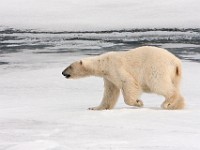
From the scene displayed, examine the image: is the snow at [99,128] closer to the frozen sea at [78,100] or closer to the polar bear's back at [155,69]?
the frozen sea at [78,100]

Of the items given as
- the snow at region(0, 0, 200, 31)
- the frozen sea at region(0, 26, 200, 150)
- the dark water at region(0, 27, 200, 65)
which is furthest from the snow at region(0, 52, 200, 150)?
the snow at region(0, 0, 200, 31)

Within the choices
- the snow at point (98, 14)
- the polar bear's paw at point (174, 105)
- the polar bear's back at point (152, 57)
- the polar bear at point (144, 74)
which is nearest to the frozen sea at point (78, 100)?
the polar bear's paw at point (174, 105)

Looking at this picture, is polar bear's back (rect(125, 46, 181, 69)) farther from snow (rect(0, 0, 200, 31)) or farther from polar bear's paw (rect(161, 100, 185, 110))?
snow (rect(0, 0, 200, 31))

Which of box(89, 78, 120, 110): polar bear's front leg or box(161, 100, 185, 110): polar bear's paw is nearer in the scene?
box(161, 100, 185, 110): polar bear's paw

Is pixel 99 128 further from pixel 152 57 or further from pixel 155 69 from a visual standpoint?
pixel 152 57

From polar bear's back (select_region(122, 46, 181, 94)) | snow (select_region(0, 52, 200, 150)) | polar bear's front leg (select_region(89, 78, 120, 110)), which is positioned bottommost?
polar bear's front leg (select_region(89, 78, 120, 110))

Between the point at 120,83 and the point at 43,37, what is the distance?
11.9 metres

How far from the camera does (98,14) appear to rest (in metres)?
21.8

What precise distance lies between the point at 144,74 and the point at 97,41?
1033 centimetres

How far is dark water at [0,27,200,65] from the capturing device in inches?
573

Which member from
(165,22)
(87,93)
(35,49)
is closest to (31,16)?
(165,22)

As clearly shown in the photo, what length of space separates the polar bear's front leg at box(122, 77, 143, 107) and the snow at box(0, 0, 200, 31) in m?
13.1

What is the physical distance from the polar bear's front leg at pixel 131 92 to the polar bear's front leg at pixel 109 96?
0.45m

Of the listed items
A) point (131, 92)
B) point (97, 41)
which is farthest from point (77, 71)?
point (97, 41)
